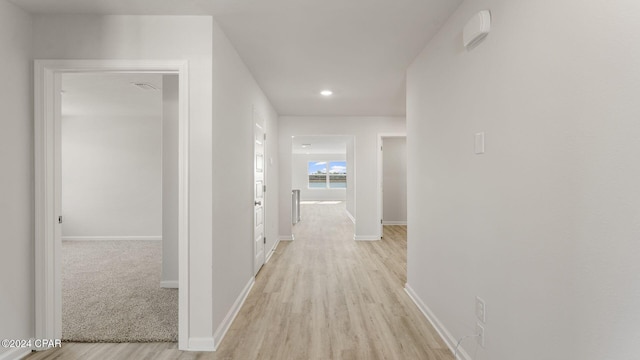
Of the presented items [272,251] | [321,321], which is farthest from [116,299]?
[272,251]

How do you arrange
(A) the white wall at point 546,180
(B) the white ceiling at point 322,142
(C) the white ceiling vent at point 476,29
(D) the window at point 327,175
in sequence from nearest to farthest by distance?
(A) the white wall at point 546,180 → (C) the white ceiling vent at point 476,29 → (B) the white ceiling at point 322,142 → (D) the window at point 327,175

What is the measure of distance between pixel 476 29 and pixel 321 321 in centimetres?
239

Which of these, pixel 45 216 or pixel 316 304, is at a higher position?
pixel 45 216

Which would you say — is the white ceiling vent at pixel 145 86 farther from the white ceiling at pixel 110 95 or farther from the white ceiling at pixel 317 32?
→ the white ceiling at pixel 317 32

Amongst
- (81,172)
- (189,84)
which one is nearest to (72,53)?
(189,84)

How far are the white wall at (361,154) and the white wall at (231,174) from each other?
2.08 m

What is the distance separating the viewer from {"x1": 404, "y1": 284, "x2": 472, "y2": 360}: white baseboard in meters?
2.05

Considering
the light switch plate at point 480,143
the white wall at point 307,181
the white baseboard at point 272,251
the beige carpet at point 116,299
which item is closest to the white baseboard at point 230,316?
the beige carpet at point 116,299

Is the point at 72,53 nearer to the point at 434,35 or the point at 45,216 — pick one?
the point at 45,216

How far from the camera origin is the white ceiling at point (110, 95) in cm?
386

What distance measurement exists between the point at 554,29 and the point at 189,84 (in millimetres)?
2118

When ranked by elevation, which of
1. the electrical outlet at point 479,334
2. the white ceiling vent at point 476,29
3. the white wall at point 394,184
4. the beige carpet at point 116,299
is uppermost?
the white ceiling vent at point 476,29

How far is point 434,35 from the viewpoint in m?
2.57

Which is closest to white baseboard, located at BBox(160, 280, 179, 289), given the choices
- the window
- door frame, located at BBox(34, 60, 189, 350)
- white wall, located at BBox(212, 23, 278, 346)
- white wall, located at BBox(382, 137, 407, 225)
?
white wall, located at BBox(212, 23, 278, 346)
